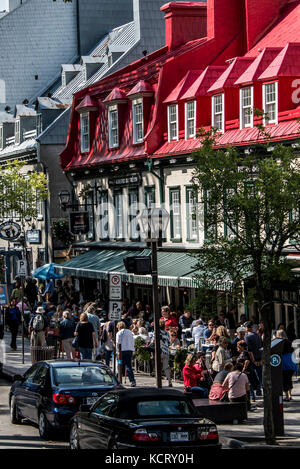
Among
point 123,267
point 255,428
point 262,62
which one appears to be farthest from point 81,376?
point 123,267

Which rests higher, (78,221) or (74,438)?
(78,221)

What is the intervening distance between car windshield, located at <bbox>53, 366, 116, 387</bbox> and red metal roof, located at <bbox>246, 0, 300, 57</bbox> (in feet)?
→ 56.0

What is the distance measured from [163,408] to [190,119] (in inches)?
883

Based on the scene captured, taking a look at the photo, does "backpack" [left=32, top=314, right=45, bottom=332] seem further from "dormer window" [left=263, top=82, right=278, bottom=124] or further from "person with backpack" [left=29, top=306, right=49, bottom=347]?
"dormer window" [left=263, top=82, right=278, bottom=124]

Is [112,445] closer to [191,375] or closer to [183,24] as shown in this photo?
[191,375]

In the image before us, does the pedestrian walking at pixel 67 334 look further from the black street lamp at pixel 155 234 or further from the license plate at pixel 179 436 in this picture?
the license plate at pixel 179 436

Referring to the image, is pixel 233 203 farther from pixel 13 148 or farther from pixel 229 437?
pixel 13 148

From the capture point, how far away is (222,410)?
Result: 19047 millimetres

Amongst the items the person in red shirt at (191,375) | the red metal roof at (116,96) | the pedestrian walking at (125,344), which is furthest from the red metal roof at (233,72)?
the person in red shirt at (191,375)

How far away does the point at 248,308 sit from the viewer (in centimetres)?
3106

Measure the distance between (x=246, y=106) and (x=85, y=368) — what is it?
1551cm

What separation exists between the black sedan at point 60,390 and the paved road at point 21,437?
0.79ft

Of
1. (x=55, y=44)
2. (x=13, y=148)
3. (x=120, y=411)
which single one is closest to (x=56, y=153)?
(x=13, y=148)

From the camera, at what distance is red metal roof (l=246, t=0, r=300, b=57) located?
108 feet
